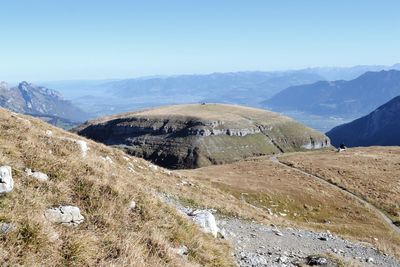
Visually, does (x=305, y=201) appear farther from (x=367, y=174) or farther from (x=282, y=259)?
(x=282, y=259)

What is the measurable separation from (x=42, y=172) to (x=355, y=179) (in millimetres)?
64175

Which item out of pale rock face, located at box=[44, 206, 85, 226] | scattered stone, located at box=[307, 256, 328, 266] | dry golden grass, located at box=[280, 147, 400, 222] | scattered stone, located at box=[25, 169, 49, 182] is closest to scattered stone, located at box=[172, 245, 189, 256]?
pale rock face, located at box=[44, 206, 85, 226]

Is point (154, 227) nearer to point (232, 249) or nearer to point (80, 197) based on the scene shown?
point (80, 197)

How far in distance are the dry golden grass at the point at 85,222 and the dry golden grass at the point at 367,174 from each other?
44773 mm

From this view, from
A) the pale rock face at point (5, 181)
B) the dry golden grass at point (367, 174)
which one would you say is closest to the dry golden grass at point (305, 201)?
the dry golden grass at point (367, 174)

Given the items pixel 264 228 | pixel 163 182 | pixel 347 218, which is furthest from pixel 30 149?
pixel 347 218

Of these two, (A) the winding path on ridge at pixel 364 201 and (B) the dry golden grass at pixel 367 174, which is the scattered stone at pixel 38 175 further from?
(B) the dry golden grass at pixel 367 174

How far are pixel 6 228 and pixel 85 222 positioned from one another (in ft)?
8.43

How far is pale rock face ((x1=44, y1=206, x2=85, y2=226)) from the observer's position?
1056 centimetres

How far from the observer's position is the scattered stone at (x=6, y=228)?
8.80 meters

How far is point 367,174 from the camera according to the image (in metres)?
71.6

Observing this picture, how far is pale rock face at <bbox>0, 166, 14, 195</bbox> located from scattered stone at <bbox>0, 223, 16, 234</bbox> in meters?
1.71

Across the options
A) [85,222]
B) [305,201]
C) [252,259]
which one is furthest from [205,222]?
[305,201]

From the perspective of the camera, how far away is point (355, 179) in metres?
68.6
